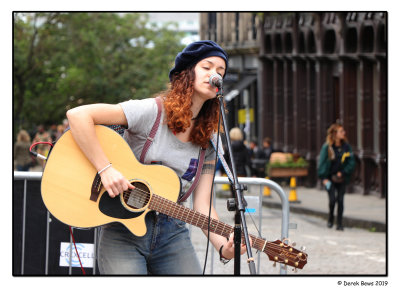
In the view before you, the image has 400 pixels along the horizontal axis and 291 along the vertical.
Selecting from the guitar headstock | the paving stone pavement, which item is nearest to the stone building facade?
the paving stone pavement

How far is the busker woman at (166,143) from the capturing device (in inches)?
171

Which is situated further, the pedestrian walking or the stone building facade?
the pedestrian walking

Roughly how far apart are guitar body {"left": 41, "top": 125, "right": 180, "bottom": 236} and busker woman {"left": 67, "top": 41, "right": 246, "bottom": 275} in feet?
0.23

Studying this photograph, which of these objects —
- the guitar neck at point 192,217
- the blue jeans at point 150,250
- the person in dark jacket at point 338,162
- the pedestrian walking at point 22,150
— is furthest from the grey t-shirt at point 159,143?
the pedestrian walking at point 22,150

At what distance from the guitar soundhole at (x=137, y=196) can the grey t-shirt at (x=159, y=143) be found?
0.46 ft

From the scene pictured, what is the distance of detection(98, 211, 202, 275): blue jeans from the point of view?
438cm

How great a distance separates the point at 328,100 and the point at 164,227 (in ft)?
65.6

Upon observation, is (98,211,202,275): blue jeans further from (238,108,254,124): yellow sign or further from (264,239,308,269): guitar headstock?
A: (238,108,254,124): yellow sign

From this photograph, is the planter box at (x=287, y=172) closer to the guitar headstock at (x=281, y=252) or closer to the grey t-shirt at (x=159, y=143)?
the guitar headstock at (x=281, y=252)

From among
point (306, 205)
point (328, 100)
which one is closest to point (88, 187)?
point (306, 205)

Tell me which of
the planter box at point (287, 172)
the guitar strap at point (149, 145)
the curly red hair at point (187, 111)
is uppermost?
the curly red hair at point (187, 111)
